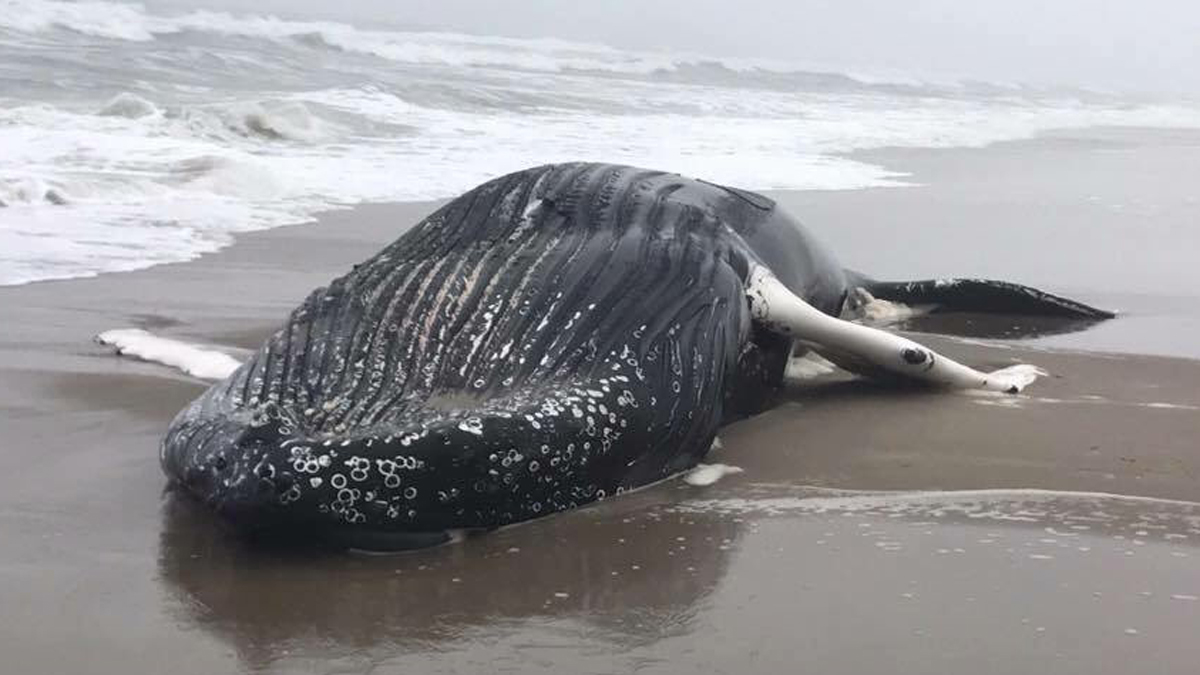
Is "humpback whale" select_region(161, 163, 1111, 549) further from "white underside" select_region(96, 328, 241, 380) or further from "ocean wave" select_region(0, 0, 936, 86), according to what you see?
"ocean wave" select_region(0, 0, 936, 86)

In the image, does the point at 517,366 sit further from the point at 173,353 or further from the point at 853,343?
the point at 173,353

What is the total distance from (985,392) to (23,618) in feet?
12.7

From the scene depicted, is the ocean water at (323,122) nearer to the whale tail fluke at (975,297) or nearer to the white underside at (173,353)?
the white underside at (173,353)

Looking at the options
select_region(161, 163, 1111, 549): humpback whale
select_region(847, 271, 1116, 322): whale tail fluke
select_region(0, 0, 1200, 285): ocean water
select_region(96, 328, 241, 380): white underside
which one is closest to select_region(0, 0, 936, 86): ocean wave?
select_region(0, 0, 1200, 285): ocean water

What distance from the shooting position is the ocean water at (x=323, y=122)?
34.4 ft

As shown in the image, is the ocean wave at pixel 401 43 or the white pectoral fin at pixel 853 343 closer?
the white pectoral fin at pixel 853 343

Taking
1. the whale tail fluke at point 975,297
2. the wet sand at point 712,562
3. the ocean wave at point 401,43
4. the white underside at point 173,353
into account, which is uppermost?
the ocean wave at point 401,43

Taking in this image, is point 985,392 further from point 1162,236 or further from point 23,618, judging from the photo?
point 1162,236

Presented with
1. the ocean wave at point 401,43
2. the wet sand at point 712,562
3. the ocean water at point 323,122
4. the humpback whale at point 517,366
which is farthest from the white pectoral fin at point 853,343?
the ocean wave at point 401,43

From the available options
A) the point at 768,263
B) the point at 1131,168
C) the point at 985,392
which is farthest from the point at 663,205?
the point at 1131,168

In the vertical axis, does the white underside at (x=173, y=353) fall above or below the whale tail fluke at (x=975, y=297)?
below

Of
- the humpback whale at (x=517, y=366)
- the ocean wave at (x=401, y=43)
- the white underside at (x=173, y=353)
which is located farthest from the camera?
the ocean wave at (x=401, y=43)

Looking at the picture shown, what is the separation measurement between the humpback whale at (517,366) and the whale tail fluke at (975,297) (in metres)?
1.52

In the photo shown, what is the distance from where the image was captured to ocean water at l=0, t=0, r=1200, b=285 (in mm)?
10484
